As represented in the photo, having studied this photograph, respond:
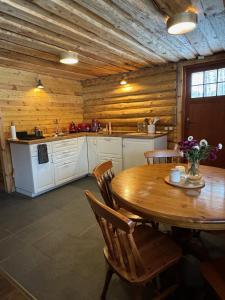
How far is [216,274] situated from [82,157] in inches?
141

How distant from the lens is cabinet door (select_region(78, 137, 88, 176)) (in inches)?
174

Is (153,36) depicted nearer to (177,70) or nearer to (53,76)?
(177,70)

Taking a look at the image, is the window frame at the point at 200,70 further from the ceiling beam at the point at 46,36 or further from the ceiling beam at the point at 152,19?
the ceiling beam at the point at 46,36

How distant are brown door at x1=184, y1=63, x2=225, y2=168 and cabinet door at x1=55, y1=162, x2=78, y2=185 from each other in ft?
7.82

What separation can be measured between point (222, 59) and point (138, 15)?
2111 millimetres

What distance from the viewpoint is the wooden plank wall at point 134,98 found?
4.03m

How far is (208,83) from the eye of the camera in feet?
12.0

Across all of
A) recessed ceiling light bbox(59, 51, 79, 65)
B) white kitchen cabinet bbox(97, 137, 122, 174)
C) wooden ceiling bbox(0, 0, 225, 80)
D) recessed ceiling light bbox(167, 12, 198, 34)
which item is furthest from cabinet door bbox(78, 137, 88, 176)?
recessed ceiling light bbox(167, 12, 198, 34)

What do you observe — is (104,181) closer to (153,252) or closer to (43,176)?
(153,252)

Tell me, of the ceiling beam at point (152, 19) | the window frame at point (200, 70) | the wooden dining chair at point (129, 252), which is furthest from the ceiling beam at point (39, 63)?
the wooden dining chair at point (129, 252)

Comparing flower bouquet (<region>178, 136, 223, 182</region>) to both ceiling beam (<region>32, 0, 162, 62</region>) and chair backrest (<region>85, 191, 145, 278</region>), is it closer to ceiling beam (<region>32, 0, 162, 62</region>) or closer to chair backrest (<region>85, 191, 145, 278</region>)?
chair backrest (<region>85, 191, 145, 278</region>)

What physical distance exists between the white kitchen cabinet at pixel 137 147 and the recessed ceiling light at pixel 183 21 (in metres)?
1.96

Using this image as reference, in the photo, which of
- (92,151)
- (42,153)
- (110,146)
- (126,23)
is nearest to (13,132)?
(42,153)

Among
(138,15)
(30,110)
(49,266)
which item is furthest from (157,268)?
(30,110)
